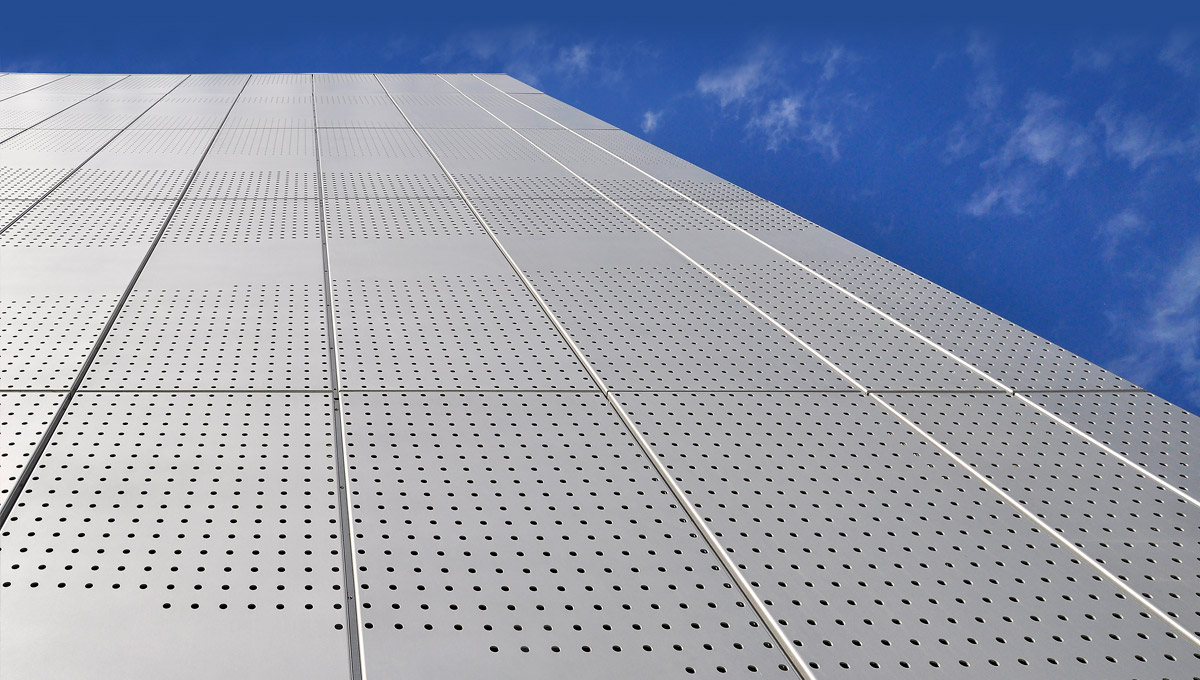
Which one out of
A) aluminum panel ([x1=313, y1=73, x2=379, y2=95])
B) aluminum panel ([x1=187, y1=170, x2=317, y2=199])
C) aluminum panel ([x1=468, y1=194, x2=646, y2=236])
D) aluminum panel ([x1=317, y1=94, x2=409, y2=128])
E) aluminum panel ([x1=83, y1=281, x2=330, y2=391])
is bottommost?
aluminum panel ([x1=83, y1=281, x2=330, y2=391])

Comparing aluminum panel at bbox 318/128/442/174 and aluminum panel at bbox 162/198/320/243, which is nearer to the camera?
aluminum panel at bbox 162/198/320/243

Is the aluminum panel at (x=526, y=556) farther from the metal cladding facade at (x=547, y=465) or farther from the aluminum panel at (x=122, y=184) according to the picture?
the aluminum panel at (x=122, y=184)

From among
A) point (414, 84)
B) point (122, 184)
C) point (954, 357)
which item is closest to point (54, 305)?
point (122, 184)

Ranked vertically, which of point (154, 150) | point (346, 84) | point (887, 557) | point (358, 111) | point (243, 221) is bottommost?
point (887, 557)

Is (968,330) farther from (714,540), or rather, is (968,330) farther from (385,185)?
(385,185)

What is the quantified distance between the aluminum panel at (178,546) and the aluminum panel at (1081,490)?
182 centimetres

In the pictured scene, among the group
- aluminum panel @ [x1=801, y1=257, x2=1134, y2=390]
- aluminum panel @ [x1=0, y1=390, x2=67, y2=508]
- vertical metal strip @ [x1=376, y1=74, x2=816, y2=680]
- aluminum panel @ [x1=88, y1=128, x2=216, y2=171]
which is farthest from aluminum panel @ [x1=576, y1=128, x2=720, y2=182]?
aluminum panel @ [x1=0, y1=390, x2=67, y2=508]

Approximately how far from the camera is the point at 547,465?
2561 millimetres

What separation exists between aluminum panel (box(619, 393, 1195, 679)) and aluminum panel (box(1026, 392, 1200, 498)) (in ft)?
2.03

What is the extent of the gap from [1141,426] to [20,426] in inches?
135

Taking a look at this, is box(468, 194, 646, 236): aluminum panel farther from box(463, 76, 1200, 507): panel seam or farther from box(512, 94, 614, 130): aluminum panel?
box(512, 94, 614, 130): aluminum panel

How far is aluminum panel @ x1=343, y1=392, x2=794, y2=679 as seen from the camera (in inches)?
72.6

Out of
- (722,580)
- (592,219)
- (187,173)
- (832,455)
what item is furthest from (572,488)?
(187,173)

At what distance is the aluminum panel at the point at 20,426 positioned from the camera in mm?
2363
